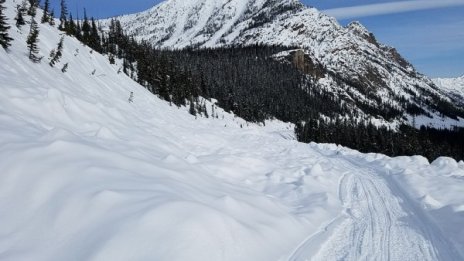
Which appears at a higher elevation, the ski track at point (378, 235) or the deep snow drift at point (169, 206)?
the deep snow drift at point (169, 206)

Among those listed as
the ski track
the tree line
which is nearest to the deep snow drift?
the ski track

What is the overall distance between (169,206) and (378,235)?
550cm

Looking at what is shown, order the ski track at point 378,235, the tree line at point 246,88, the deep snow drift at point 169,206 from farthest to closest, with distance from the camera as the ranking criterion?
the tree line at point 246,88, the ski track at point 378,235, the deep snow drift at point 169,206

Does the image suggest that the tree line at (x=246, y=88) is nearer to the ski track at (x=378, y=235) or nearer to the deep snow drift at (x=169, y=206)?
the deep snow drift at (x=169, y=206)

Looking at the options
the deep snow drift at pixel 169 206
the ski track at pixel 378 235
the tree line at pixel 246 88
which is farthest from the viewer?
the tree line at pixel 246 88

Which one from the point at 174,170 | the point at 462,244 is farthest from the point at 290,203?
the point at 462,244

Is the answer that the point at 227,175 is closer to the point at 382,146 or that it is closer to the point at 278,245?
the point at 278,245

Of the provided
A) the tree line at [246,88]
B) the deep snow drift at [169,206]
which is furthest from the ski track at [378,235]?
the tree line at [246,88]

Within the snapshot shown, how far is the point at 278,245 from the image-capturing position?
8594mm

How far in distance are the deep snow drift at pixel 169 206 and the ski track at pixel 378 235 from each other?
29mm

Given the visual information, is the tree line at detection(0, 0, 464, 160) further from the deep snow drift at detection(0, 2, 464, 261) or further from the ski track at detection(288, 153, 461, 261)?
the ski track at detection(288, 153, 461, 261)

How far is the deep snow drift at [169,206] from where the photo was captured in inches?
266

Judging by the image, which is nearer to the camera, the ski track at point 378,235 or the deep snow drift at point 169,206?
the deep snow drift at point 169,206

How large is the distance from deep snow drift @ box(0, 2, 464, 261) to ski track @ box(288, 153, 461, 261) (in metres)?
0.03
